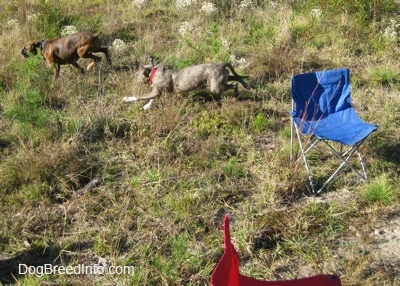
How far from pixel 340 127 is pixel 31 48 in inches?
185

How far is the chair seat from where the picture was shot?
4828mm

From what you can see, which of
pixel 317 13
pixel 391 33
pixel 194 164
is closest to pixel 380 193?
pixel 194 164

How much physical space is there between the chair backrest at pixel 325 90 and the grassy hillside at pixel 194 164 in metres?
0.50

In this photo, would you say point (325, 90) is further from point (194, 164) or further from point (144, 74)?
point (144, 74)

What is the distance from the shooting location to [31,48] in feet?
24.9

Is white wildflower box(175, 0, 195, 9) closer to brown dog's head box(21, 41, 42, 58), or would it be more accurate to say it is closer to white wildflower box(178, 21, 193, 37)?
white wildflower box(178, 21, 193, 37)

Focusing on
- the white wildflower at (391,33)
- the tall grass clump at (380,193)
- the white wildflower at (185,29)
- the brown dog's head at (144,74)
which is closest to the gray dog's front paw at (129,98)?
the brown dog's head at (144,74)

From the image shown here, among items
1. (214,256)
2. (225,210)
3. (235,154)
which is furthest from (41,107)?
(214,256)

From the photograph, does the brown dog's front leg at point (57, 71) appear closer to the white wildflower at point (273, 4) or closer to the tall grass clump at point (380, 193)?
the white wildflower at point (273, 4)

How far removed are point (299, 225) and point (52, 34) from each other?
5957mm

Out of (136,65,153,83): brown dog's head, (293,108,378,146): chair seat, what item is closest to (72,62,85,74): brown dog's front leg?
(136,65,153,83): brown dog's head

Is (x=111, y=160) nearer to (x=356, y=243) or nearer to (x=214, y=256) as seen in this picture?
(x=214, y=256)

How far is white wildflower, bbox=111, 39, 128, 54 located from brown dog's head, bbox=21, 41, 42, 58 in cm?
116

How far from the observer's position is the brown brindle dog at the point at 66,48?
24.5ft
